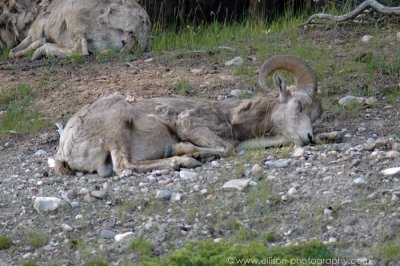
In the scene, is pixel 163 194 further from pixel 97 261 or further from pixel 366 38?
pixel 366 38

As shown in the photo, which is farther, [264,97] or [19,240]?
[264,97]

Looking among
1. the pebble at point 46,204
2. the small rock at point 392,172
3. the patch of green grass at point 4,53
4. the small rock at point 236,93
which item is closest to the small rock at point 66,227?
the pebble at point 46,204

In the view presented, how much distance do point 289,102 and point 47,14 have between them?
23.2 ft

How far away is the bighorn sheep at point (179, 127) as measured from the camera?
985 centimetres

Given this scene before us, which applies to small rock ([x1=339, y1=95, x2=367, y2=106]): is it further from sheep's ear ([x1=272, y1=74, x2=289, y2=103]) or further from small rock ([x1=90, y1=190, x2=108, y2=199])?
small rock ([x1=90, y1=190, x2=108, y2=199])

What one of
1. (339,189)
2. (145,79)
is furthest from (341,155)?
(145,79)

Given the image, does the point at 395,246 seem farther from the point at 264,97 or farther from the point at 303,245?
the point at 264,97

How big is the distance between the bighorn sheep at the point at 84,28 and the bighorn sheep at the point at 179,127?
181 inches

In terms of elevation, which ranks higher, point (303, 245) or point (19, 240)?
point (303, 245)

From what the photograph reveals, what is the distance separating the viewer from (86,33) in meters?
15.2

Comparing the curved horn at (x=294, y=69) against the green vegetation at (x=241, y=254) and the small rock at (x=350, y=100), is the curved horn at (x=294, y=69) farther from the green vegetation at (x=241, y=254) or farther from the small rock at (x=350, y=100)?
the green vegetation at (x=241, y=254)

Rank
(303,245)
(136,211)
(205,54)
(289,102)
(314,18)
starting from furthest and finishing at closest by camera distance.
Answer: (314,18), (205,54), (289,102), (136,211), (303,245)

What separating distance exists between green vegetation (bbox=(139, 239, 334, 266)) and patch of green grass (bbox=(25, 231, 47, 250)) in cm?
123

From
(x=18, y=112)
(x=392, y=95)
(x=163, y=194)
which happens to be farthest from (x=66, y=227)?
(x=392, y=95)
